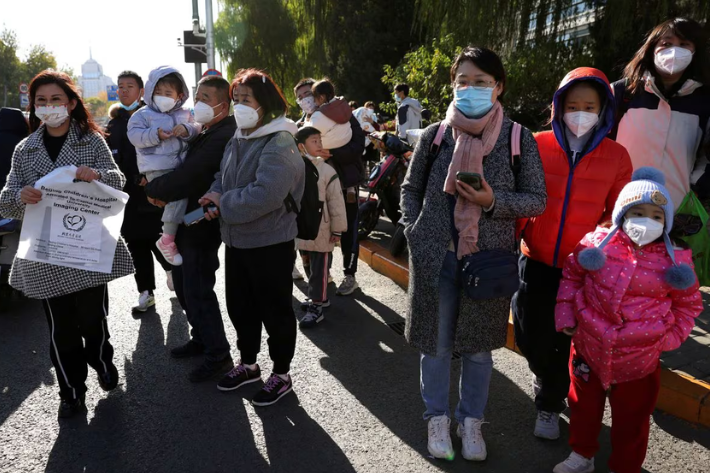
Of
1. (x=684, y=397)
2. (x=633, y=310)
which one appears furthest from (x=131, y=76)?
(x=684, y=397)

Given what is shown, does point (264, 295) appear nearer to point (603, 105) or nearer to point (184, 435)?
point (184, 435)

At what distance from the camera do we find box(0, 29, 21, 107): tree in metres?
36.1

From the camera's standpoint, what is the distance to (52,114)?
325 cm

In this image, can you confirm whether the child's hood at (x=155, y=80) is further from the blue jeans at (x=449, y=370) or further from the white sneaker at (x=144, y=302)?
the blue jeans at (x=449, y=370)

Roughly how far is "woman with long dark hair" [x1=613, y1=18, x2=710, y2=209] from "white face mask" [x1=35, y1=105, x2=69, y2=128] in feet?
10.6

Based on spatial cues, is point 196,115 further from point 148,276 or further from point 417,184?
point 148,276

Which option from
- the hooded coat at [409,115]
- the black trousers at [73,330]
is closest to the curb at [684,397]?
the black trousers at [73,330]

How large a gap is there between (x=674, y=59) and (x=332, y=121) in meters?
2.60

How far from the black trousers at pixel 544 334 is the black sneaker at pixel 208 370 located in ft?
6.72

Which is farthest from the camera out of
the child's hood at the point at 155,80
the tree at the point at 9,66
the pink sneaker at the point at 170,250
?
the tree at the point at 9,66

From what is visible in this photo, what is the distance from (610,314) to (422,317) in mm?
875

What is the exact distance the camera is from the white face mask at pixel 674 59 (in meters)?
3.00

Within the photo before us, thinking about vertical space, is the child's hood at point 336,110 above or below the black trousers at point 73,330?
above

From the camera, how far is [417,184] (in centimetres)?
290
